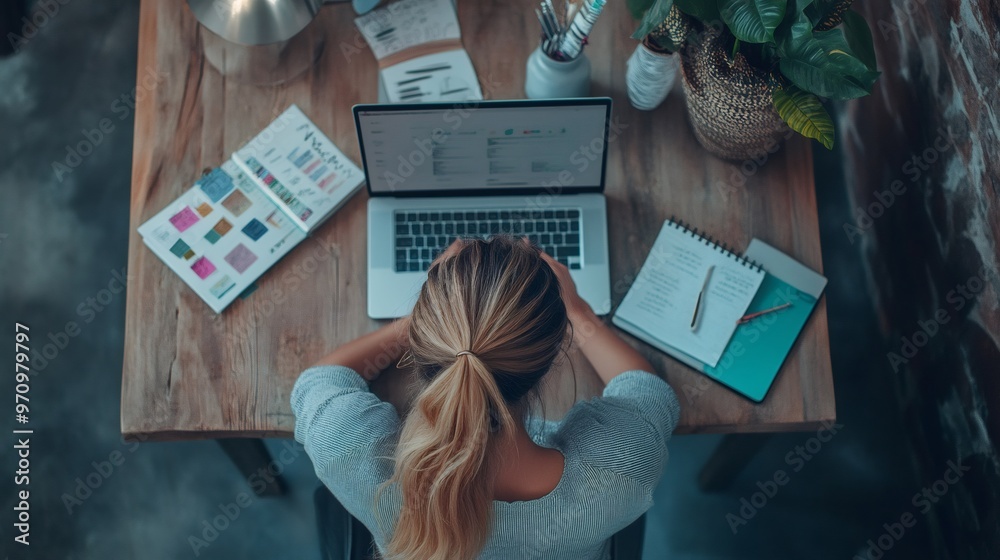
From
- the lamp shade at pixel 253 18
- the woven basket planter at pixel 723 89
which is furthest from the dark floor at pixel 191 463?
the lamp shade at pixel 253 18

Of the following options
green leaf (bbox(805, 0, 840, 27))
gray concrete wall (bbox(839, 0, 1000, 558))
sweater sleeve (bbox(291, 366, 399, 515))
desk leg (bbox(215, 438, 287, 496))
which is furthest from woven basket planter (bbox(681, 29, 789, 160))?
desk leg (bbox(215, 438, 287, 496))

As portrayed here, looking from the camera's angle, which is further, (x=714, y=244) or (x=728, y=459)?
(x=728, y=459)

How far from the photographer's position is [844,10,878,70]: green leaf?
48.8 inches

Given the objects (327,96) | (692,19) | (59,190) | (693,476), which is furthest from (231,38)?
(693,476)

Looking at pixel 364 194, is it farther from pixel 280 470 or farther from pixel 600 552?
pixel 280 470

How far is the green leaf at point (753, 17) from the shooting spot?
3.69 feet

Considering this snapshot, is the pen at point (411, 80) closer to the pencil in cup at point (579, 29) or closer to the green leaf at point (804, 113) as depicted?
the pencil in cup at point (579, 29)

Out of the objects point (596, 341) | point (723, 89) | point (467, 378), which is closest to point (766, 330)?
point (596, 341)

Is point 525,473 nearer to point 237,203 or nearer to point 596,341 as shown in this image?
point 596,341

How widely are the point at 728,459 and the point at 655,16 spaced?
107cm

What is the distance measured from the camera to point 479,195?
1448 millimetres

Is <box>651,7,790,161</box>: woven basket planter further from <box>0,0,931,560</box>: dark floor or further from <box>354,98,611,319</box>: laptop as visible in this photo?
<box>0,0,931,560</box>: dark floor

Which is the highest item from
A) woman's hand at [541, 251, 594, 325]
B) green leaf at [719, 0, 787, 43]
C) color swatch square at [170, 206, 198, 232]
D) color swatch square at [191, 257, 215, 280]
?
green leaf at [719, 0, 787, 43]

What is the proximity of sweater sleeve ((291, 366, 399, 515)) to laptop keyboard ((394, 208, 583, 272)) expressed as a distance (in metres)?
0.24
